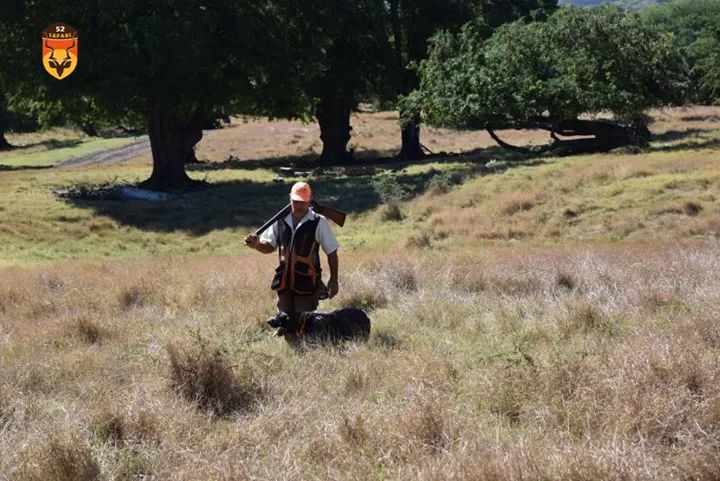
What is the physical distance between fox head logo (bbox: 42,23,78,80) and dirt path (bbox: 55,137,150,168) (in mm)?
16554

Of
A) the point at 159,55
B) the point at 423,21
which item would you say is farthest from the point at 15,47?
the point at 423,21

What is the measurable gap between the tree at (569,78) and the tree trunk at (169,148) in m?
8.62

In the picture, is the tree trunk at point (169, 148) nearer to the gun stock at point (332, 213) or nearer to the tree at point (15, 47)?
the tree at point (15, 47)

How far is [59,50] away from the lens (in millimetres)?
24312

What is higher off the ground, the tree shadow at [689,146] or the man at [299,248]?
the man at [299,248]

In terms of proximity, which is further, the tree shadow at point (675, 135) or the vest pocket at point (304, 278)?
the tree shadow at point (675, 135)

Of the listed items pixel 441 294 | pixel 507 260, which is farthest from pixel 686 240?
pixel 441 294

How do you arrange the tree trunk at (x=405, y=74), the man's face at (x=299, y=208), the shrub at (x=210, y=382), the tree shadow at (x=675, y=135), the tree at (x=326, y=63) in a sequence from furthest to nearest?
the tree trunk at (x=405, y=74), the tree shadow at (x=675, y=135), the tree at (x=326, y=63), the man's face at (x=299, y=208), the shrub at (x=210, y=382)

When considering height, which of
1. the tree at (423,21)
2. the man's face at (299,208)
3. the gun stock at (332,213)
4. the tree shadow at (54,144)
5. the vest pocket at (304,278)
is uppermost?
the tree at (423,21)

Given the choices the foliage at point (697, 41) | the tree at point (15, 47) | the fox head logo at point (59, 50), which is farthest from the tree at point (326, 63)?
the foliage at point (697, 41)

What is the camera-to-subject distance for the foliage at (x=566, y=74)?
25.7m

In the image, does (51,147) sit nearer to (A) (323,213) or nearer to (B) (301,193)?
(A) (323,213)

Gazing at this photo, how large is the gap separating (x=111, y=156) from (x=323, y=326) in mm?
40611

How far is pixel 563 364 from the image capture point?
508 centimetres
